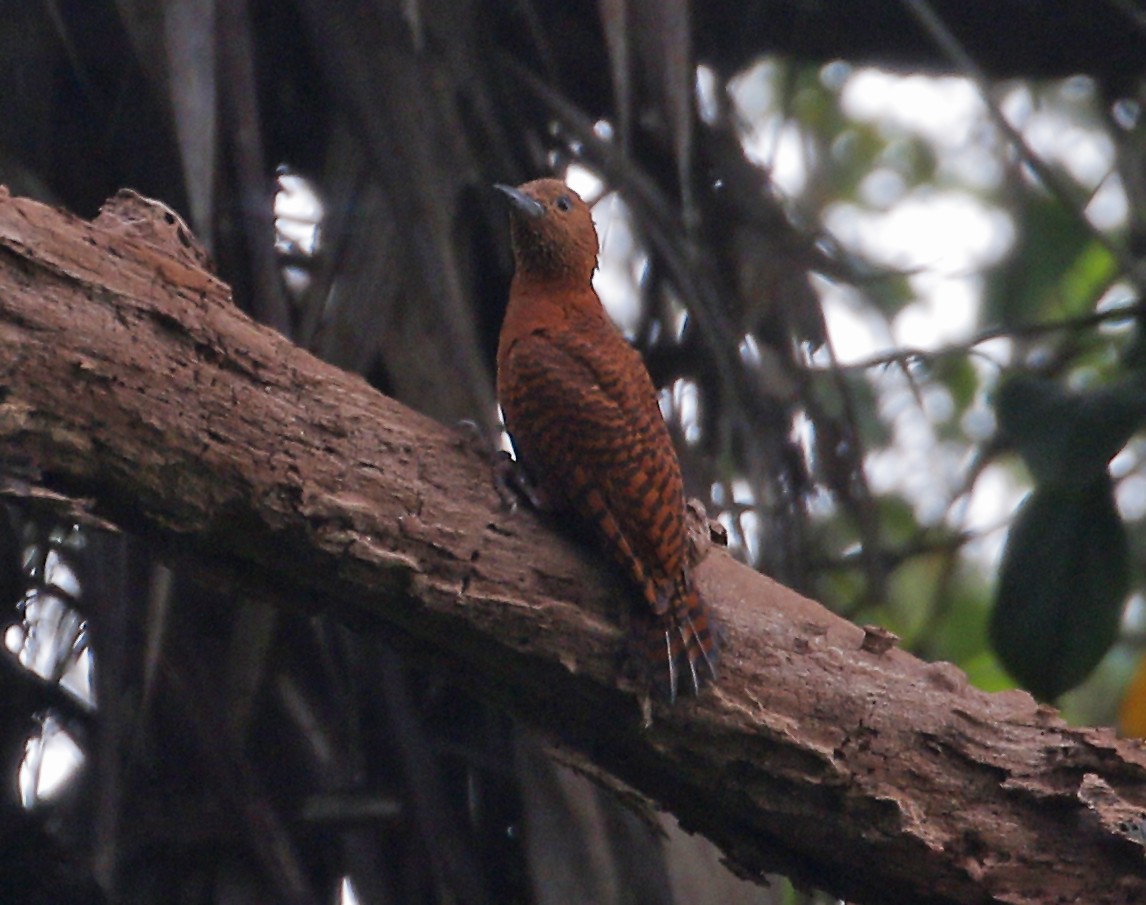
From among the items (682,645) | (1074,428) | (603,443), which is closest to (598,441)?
(603,443)

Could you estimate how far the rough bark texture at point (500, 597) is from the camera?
209 centimetres

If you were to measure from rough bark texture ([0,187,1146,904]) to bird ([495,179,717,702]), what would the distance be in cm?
8

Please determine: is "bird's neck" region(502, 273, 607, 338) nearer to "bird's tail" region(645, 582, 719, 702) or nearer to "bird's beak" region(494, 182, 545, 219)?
"bird's beak" region(494, 182, 545, 219)

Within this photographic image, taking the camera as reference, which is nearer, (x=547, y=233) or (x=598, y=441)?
(x=598, y=441)

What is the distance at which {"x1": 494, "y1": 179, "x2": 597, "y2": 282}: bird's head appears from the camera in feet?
11.5

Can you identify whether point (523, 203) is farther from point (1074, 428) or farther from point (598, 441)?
point (1074, 428)

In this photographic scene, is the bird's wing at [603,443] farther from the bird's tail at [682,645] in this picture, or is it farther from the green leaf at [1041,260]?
the green leaf at [1041,260]

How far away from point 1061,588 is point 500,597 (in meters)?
1.99

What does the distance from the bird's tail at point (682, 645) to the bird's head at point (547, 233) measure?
1171 millimetres

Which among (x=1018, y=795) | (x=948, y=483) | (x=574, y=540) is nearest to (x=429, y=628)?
(x=574, y=540)

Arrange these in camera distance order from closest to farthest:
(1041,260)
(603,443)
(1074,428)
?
(603,443)
(1074,428)
(1041,260)

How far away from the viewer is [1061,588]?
3.74m

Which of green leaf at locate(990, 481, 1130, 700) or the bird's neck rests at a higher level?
the bird's neck

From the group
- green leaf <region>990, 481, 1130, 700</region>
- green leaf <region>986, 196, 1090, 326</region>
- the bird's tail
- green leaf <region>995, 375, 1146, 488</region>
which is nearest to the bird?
the bird's tail
